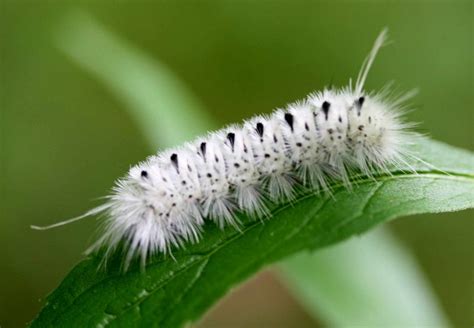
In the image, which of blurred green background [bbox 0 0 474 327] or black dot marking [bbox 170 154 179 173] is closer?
black dot marking [bbox 170 154 179 173]

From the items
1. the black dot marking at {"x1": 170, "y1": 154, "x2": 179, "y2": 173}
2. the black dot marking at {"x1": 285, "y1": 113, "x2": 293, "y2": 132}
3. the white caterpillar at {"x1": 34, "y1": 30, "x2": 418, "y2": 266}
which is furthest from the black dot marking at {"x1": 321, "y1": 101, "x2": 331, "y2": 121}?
the black dot marking at {"x1": 170, "y1": 154, "x2": 179, "y2": 173}

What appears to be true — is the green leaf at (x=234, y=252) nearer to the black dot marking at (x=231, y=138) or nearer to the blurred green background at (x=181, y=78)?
the black dot marking at (x=231, y=138)

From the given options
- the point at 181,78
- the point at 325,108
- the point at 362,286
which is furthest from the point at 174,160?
the point at 181,78

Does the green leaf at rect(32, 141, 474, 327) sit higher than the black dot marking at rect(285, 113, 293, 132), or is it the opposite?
the black dot marking at rect(285, 113, 293, 132)

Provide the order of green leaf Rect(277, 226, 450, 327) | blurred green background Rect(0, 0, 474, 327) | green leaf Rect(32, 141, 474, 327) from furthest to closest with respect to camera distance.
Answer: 1. blurred green background Rect(0, 0, 474, 327)
2. green leaf Rect(277, 226, 450, 327)
3. green leaf Rect(32, 141, 474, 327)

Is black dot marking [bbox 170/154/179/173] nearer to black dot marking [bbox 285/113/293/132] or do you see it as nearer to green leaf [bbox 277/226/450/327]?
black dot marking [bbox 285/113/293/132]
